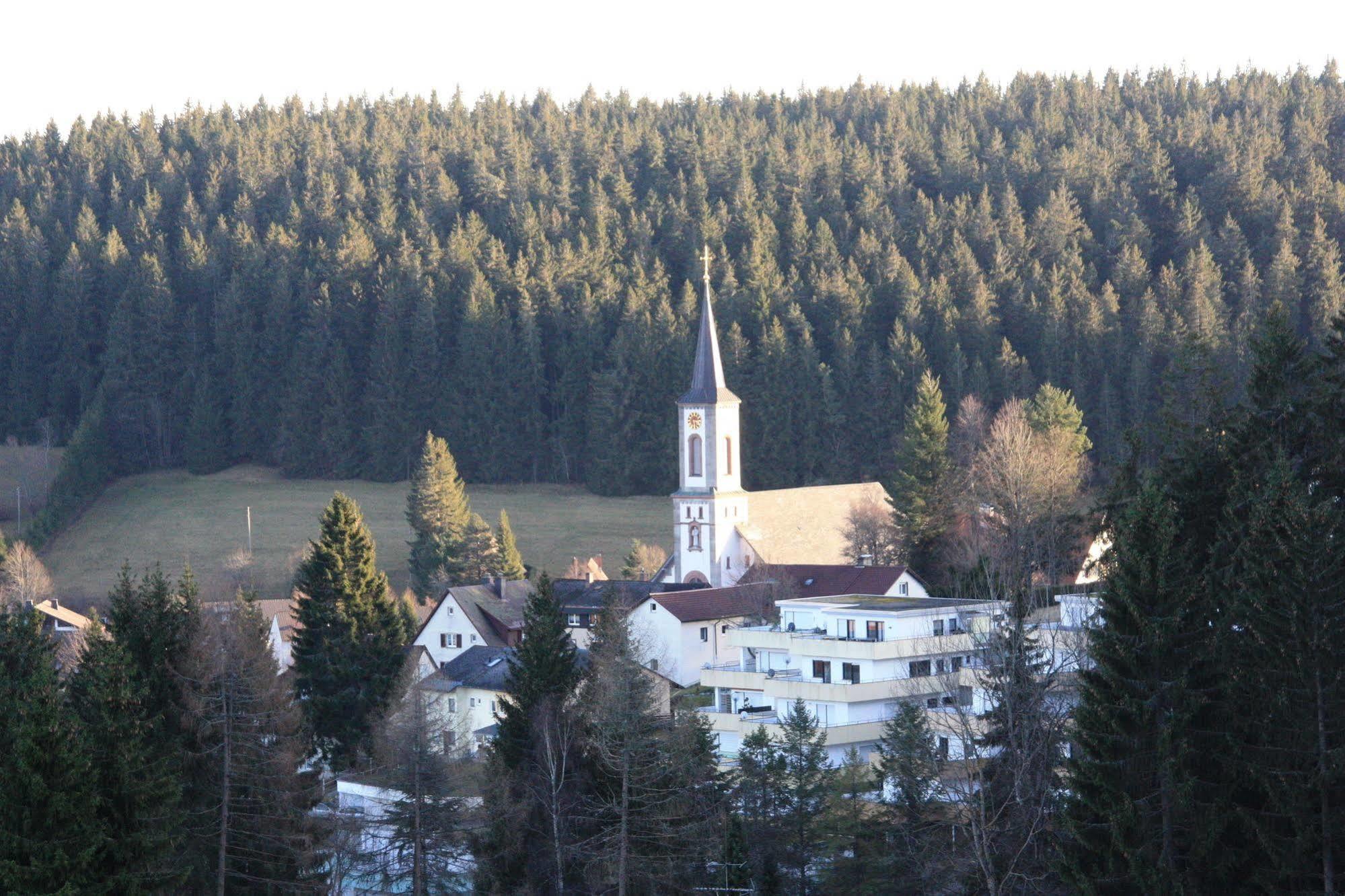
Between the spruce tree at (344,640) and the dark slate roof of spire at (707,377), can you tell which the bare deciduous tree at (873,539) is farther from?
the spruce tree at (344,640)

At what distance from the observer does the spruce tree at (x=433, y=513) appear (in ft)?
327

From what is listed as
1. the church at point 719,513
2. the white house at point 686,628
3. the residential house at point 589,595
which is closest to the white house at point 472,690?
the residential house at point 589,595

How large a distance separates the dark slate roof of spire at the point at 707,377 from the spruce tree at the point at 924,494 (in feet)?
27.2

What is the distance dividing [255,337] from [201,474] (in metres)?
11.6

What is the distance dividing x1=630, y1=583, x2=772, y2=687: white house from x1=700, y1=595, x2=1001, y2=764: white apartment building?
6.38 meters

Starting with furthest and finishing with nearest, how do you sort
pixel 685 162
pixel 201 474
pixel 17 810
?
pixel 685 162 < pixel 201 474 < pixel 17 810

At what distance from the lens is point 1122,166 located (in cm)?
15125

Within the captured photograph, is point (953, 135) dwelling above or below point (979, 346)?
above

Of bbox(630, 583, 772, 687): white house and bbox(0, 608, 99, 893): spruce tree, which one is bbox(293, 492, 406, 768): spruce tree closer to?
bbox(630, 583, 772, 687): white house

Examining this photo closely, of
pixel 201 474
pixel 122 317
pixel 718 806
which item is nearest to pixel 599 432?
pixel 201 474

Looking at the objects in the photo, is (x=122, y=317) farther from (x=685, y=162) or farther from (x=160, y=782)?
(x=160, y=782)

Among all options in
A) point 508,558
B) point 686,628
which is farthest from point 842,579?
point 508,558

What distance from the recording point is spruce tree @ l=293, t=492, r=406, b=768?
58.8 m

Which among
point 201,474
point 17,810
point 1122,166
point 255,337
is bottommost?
point 17,810
